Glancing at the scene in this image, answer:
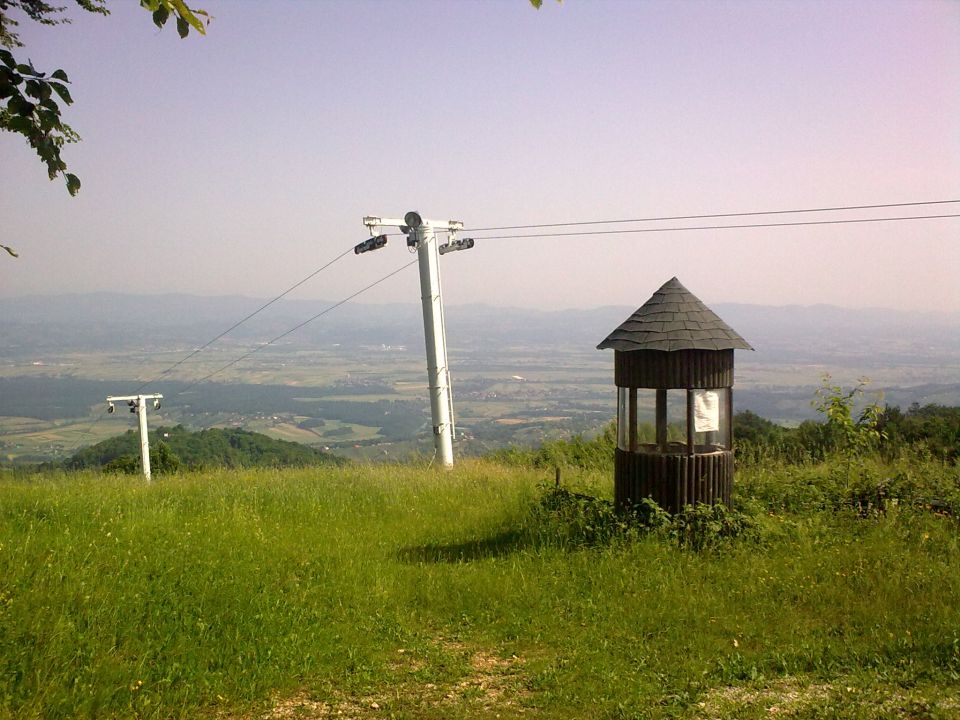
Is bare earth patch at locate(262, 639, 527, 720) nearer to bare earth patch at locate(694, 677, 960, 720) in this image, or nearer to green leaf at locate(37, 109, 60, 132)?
bare earth patch at locate(694, 677, 960, 720)

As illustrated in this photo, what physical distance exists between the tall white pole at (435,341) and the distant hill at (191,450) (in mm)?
7860

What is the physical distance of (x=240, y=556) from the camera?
778 cm

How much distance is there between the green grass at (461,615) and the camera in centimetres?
511

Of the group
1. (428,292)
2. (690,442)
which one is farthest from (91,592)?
(428,292)

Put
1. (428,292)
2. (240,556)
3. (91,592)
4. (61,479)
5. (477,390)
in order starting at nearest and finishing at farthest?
(91,592) < (240,556) < (61,479) < (428,292) < (477,390)

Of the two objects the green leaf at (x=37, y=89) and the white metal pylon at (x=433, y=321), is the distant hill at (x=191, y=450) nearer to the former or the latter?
the white metal pylon at (x=433, y=321)

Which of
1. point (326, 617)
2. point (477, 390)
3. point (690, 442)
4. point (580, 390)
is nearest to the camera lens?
point (326, 617)

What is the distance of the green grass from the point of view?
5105 millimetres

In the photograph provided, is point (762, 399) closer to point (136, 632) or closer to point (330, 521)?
point (330, 521)

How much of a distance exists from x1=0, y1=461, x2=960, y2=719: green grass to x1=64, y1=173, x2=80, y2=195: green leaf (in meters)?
3.43

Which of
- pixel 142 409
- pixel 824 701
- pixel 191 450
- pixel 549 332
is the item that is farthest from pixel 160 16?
pixel 549 332

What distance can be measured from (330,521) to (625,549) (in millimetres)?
4166

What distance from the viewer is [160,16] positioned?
310cm

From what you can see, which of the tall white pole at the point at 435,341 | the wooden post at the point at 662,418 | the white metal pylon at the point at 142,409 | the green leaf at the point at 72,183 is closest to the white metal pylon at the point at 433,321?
the tall white pole at the point at 435,341
